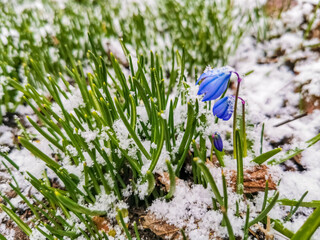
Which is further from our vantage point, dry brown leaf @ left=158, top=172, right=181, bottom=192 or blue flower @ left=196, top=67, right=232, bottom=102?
dry brown leaf @ left=158, top=172, right=181, bottom=192

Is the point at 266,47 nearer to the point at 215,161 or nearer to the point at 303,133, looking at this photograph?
the point at 303,133

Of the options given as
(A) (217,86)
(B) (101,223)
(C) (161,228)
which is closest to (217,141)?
(A) (217,86)

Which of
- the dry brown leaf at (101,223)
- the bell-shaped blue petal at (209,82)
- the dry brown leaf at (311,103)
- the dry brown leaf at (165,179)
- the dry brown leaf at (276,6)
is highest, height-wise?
the dry brown leaf at (276,6)

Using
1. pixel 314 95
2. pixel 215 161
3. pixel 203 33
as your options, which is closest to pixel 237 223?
pixel 215 161

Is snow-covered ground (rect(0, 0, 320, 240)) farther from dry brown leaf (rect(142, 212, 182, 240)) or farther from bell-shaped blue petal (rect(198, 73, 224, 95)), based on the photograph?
bell-shaped blue petal (rect(198, 73, 224, 95))

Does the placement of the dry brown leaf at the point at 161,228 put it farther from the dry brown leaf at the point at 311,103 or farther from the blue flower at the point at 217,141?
the dry brown leaf at the point at 311,103

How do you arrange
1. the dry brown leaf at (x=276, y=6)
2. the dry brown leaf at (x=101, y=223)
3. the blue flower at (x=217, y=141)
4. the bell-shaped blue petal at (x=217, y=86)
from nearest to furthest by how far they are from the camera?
1. the bell-shaped blue petal at (x=217, y=86)
2. the blue flower at (x=217, y=141)
3. the dry brown leaf at (x=101, y=223)
4. the dry brown leaf at (x=276, y=6)

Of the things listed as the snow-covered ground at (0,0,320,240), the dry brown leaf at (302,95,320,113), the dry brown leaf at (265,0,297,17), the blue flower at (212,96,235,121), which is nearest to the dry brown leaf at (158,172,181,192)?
the snow-covered ground at (0,0,320,240)

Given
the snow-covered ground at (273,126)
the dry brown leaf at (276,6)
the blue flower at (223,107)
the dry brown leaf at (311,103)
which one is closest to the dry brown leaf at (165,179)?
the snow-covered ground at (273,126)
